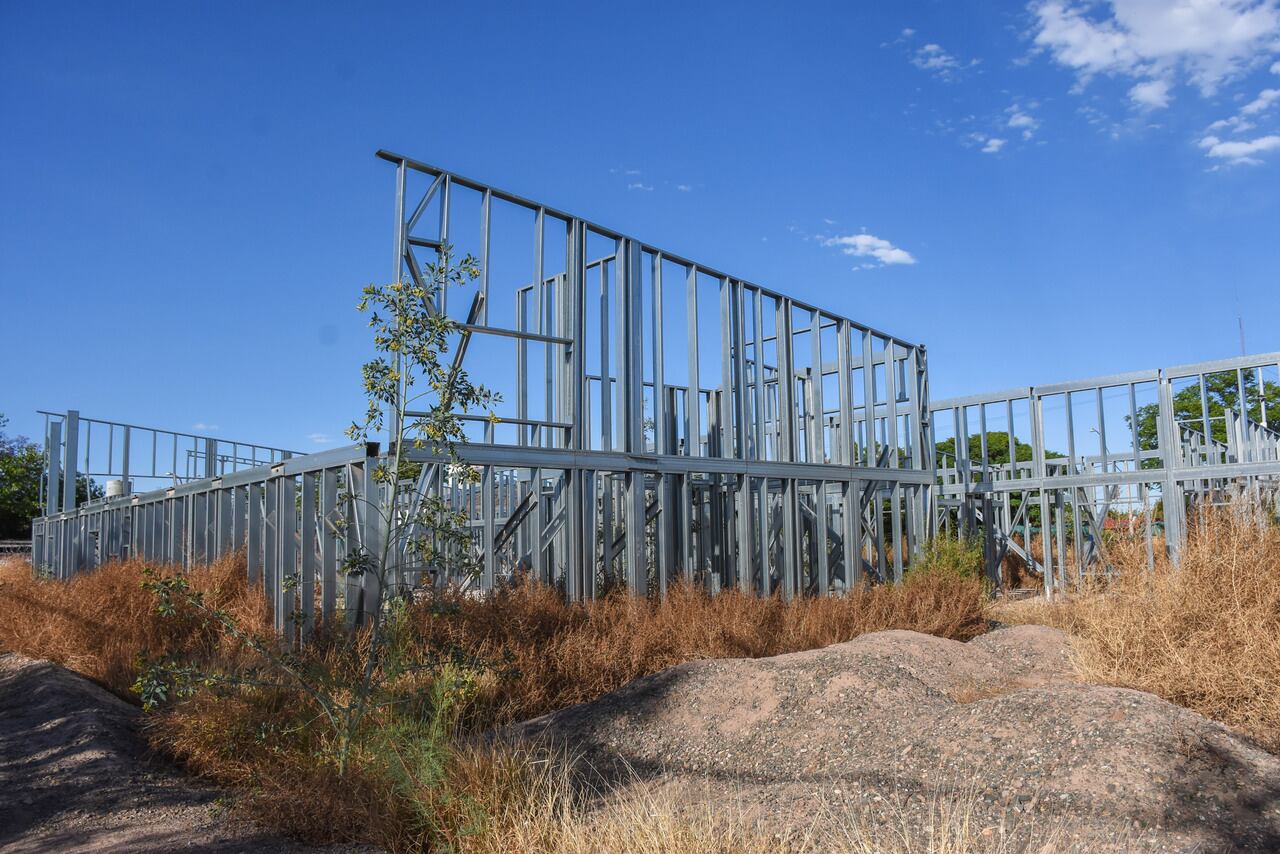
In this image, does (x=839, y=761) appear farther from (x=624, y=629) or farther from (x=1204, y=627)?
(x=624, y=629)

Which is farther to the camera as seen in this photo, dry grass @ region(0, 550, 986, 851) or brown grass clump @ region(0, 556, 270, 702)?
brown grass clump @ region(0, 556, 270, 702)

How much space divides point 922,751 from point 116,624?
31.8ft

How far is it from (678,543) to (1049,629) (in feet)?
18.1

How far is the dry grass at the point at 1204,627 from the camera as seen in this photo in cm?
730

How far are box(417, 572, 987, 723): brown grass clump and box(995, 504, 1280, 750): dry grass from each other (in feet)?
11.5

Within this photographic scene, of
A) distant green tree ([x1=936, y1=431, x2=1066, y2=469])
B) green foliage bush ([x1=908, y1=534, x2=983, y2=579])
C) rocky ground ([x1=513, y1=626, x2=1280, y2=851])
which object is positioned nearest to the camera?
rocky ground ([x1=513, y1=626, x2=1280, y2=851])

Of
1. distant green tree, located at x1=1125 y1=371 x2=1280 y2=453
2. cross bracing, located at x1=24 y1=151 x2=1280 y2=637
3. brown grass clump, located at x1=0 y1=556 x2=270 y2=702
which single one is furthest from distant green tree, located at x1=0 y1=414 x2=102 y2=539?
distant green tree, located at x1=1125 y1=371 x2=1280 y2=453

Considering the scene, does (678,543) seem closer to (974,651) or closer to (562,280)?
(562,280)

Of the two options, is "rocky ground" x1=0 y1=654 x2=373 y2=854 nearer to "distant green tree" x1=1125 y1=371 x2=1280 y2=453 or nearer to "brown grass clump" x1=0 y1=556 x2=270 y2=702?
"brown grass clump" x1=0 y1=556 x2=270 y2=702

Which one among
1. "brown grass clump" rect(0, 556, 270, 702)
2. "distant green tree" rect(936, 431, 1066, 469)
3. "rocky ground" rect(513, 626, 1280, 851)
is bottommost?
"rocky ground" rect(513, 626, 1280, 851)

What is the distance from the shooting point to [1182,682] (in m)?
7.55

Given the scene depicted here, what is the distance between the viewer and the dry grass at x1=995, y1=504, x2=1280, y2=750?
730cm

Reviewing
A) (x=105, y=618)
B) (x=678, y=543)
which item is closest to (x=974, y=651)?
(x=678, y=543)

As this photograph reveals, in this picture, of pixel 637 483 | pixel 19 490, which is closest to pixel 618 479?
pixel 637 483
